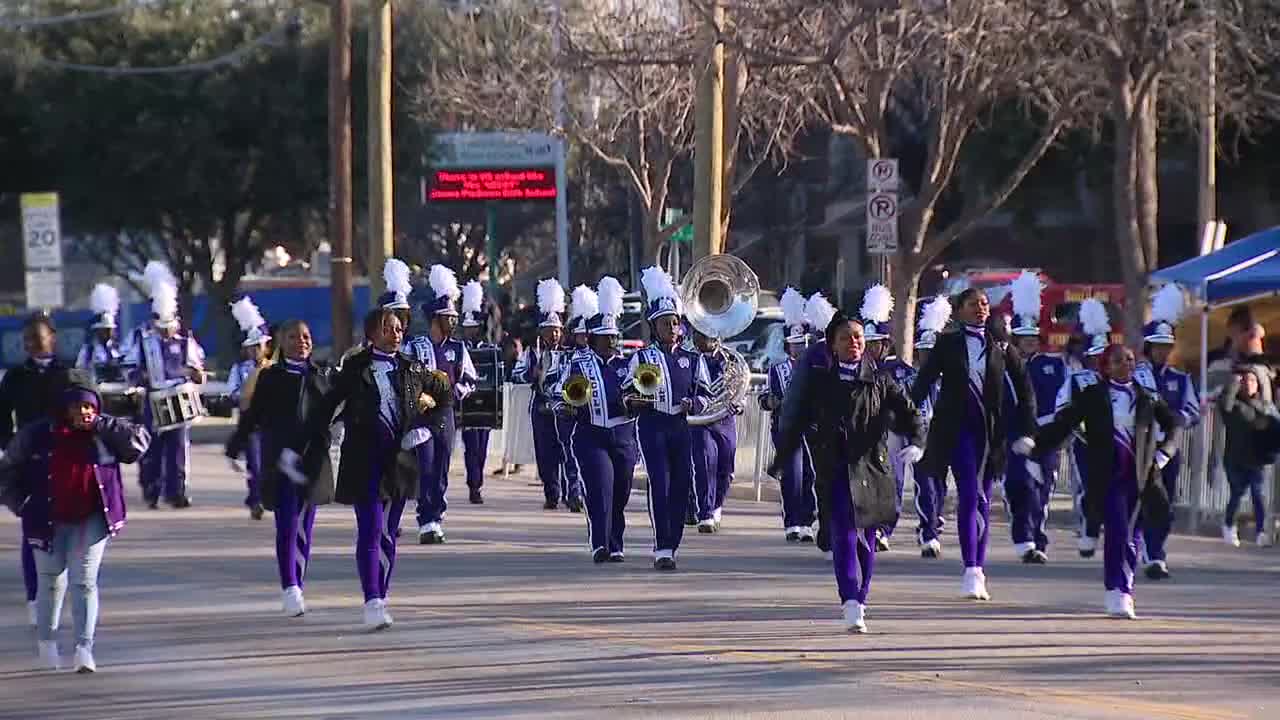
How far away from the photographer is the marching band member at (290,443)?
40.3 feet

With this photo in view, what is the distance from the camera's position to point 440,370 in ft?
55.1

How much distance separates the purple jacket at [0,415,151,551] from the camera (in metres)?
10.6

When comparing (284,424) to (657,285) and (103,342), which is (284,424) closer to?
(657,285)

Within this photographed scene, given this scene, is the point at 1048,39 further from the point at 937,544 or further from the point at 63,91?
the point at 63,91

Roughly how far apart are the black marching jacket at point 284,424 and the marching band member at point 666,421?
8.54 feet

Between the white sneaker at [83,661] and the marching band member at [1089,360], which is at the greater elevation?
the marching band member at [1089,360]

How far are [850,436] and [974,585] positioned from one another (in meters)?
1.94

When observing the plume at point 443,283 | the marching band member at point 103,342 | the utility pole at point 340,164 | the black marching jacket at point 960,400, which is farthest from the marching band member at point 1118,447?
the utility pole at point 340,164

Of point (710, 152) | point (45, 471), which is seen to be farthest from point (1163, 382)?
point (45, 471)

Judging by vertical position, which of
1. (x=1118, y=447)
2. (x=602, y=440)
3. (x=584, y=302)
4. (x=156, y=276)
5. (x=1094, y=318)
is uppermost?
(x=156, y=276)

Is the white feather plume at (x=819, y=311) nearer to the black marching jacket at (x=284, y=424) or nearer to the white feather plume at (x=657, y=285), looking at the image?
the white feather plume at (x=657, y=285)

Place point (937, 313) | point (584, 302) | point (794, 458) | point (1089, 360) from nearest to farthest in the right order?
1. point (937, 313)
2. point (1089, 360)
3. point (794, 458)
4. point (584, 302)

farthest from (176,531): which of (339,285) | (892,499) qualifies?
(339,285)

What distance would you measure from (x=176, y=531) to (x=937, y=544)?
6.25 metres
